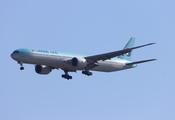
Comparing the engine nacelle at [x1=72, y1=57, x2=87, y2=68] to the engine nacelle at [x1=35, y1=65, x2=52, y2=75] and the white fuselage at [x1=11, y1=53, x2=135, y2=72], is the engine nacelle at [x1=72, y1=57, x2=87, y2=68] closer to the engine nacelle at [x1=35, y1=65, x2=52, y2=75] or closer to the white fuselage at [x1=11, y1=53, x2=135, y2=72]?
the white fuselage at [x1=11, y1=53, x2=135, y2=72]

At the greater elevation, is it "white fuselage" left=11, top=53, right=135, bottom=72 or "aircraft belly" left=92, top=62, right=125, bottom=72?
"white fuselage" left=11, top=53, right=135, bottom=72

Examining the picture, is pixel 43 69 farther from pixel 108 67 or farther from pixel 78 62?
pixel 108 67

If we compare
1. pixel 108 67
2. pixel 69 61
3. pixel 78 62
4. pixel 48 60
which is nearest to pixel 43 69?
pixel 69 61

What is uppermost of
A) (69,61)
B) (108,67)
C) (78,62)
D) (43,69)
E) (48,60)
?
(48,60)

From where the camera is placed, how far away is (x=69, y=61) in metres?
65.2

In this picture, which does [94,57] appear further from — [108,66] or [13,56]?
[13,56]

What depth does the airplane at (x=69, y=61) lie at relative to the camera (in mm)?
62906

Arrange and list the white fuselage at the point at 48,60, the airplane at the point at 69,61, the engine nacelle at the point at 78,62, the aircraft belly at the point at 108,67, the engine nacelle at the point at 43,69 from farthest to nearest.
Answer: the aircraft belly at the point at 108,67, the engine nacelle at the point at 43,69, the engine nacelle at the point at 78,62, the airplane at the point at 69,61, the white fuselage at the point at 48,60

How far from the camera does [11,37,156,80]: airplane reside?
62906 mm

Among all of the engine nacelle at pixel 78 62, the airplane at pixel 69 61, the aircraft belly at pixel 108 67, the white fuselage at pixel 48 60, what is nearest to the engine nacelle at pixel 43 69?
the airplane at pixel 69 61

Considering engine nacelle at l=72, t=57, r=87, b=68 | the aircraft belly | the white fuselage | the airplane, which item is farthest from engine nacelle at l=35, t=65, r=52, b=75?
the aircraft belly

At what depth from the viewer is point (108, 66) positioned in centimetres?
7006

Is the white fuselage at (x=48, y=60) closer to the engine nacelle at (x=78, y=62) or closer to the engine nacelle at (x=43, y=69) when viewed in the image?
the engine nacelle at (x=78, y=62)

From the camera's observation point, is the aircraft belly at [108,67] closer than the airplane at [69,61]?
No
